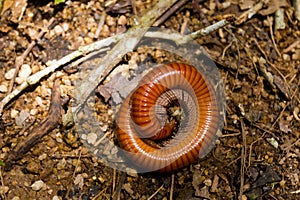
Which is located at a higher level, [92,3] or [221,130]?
[92,3]

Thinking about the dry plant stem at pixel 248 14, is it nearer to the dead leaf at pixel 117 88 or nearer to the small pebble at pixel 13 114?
the dead leaf at pixel 117 88

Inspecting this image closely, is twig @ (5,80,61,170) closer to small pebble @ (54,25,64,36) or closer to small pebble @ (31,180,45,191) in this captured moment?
small pebble @ (31,180,45,191)

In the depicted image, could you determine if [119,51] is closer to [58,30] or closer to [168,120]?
[58,30]

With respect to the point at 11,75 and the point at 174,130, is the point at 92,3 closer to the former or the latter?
the point at 11,75

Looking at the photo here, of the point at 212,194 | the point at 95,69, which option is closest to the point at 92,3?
the point at 95,69


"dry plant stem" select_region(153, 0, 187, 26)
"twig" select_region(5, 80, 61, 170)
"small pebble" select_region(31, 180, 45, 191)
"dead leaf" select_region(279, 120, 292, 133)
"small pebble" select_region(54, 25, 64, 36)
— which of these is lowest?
"dead leaf" select_region(279, 120, 292, 133)

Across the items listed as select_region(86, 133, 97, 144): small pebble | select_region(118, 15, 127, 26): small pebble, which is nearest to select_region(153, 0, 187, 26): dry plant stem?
select_region(118, 15, 127, 26): small pebble

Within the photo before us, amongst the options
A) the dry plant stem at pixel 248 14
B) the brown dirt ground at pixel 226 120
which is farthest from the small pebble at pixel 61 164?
the dry plant stem at pixel 248 14
